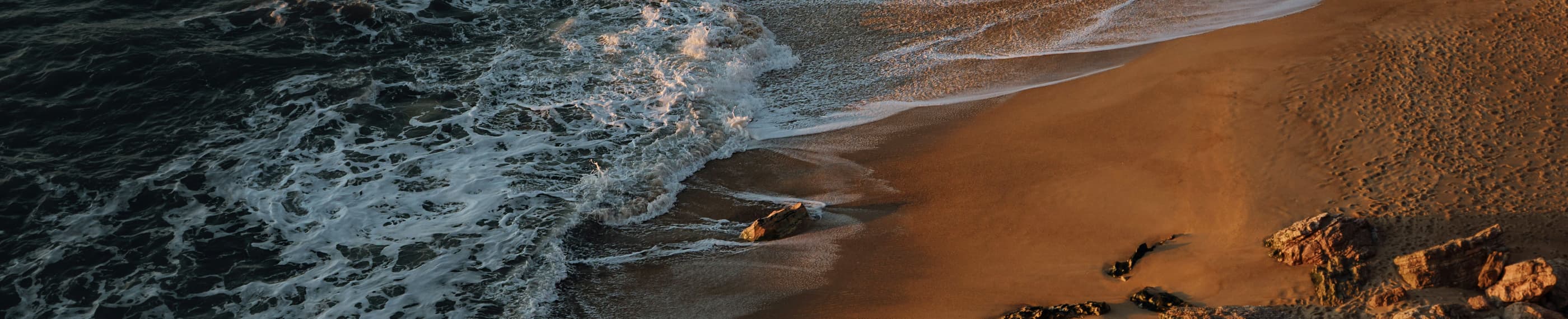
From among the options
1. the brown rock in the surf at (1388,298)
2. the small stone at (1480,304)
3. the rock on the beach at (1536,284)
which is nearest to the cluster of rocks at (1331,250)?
the brown rock in the surf at (1388,298)

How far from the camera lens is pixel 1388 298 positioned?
4957 mm

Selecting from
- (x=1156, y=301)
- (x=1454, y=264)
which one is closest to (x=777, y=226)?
(x=1156, y=301)

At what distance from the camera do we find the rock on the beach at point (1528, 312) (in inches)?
179

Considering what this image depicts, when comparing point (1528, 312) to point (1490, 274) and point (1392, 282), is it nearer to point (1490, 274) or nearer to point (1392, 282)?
point (1490, 274)

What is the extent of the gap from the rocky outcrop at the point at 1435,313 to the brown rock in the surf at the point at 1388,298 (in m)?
0.15

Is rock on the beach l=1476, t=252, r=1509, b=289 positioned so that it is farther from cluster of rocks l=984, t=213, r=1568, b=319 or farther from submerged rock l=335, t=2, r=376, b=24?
submerged rock l=335, t=2, r=376, b=24

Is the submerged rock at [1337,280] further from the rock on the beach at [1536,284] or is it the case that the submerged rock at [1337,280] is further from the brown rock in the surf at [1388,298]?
the rock on the beach at [1536,284]

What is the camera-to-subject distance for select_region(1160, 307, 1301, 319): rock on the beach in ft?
16.5

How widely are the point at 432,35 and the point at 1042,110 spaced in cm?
655

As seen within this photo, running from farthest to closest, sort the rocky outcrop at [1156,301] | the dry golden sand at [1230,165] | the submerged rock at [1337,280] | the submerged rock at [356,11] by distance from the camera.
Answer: the submerged rock at [356,11] → the dry golden sand at [1230,165] → the rocky outcrop at [1156,301] → the submerged rock at [1337,280]

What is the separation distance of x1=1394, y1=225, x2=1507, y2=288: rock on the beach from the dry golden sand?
24 cm

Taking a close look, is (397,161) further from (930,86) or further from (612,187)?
(930,86)

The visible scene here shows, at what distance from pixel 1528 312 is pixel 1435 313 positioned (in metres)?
0.41

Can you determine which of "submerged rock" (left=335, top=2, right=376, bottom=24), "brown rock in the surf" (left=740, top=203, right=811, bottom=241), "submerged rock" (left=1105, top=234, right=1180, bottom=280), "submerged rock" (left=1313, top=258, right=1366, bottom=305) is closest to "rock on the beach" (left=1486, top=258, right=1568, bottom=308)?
"submerged rock" (left=1313, top=258, right=1366, bottom=305)
